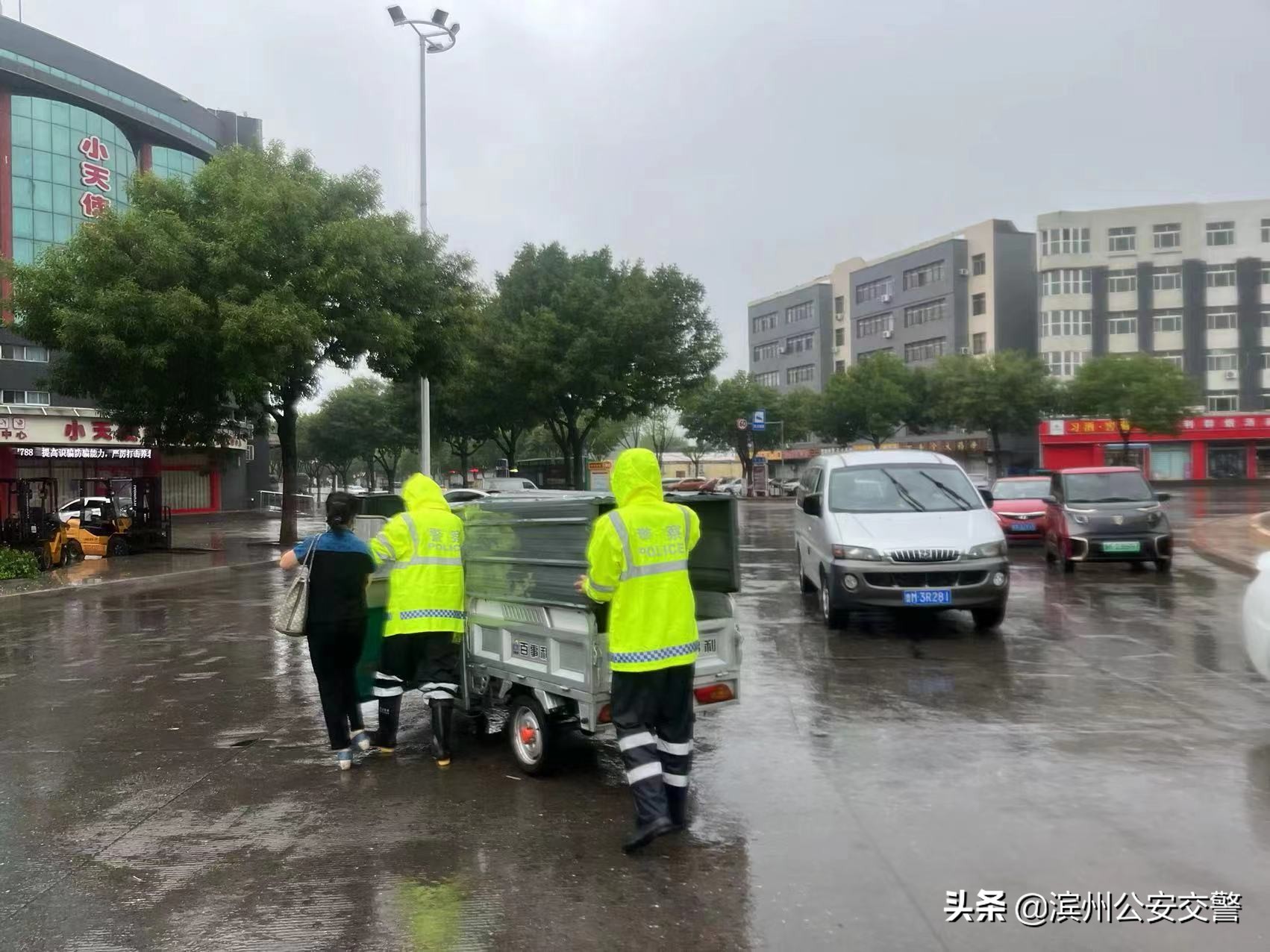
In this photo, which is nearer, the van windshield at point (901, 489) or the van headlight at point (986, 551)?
the van headlight at point (986, 551)

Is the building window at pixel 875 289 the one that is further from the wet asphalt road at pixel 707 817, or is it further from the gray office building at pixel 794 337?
the wet asphalt road at pixel 707 817

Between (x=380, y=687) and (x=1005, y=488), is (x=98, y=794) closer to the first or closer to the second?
(x=380, y=687)

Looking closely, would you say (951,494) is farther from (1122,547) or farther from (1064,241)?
(1064,241)

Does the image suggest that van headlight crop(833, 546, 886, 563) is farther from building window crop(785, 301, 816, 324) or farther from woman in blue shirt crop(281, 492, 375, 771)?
building window crop(785, 301, 816, 324)

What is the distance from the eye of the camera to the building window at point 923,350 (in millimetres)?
68250

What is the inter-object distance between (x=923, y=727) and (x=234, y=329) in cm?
1666

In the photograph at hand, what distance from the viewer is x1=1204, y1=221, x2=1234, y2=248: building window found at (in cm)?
6175

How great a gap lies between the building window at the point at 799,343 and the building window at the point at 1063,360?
23.0 m

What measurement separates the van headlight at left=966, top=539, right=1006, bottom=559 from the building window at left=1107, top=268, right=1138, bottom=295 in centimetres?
6016

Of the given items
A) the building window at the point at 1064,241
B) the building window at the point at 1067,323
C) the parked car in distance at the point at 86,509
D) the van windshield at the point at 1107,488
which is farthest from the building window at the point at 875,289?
the van windshield at the point at 1107,488

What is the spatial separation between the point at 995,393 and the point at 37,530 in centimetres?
4656

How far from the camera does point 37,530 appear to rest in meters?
22.0

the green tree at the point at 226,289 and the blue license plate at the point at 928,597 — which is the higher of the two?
the green tree at the point at 226,289

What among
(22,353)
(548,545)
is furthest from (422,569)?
(22,353)
